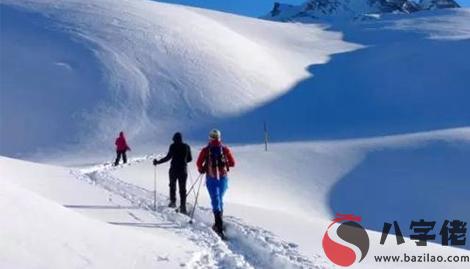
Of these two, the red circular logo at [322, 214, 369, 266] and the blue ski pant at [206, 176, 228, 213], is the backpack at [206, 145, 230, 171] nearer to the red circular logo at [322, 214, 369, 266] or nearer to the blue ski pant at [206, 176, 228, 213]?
the blue ski pant at [206, 176, 228, 213]

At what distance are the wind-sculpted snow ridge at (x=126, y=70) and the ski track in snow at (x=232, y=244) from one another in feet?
70.9

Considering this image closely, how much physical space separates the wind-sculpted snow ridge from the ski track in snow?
70.9 feet

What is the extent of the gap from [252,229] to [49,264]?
413 centimetres

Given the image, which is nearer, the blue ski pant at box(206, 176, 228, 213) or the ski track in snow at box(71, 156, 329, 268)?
the ski track in snow at box(71, 156, 329, 268)

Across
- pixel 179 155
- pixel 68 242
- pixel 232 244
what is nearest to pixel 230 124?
pixel 179 155

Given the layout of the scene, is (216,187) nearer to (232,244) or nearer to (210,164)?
(210,164)

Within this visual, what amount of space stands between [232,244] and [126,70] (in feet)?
106

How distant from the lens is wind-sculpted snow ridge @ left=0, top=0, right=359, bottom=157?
34.4 m

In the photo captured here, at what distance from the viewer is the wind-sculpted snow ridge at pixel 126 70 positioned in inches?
1356

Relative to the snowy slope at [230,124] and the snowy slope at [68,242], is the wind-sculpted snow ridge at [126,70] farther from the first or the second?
the snowy slope at [68,242]

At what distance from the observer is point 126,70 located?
39.6 m

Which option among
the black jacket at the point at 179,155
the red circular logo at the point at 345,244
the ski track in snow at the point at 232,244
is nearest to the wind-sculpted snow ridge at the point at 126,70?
the black jacket at the point at 179,155

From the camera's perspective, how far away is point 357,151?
2278 cm

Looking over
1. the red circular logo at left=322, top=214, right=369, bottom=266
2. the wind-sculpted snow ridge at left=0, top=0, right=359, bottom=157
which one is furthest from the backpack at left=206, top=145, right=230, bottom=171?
the wind-sculpted snow ridge at left=0, top=0, right=359, bottom=157
